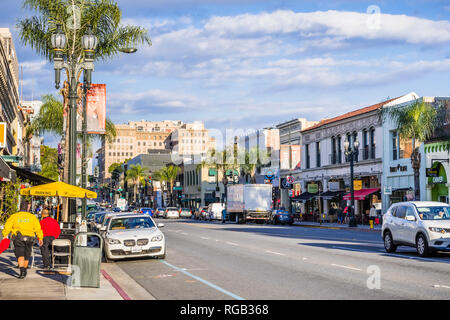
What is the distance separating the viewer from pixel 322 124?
65.6 meters

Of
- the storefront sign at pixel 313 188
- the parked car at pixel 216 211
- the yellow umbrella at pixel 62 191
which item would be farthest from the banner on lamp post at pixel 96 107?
the parked car at pixel 216 211

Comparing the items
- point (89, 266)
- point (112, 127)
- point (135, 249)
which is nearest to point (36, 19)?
point (135, 249)

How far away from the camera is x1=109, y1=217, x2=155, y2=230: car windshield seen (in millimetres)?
21736

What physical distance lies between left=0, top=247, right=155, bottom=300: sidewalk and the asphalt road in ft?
1.29

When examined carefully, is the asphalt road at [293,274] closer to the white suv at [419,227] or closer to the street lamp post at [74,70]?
the white suv at [419,227]

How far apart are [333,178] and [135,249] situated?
4531cm

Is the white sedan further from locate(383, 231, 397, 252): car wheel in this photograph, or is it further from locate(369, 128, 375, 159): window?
locate(369, 128, 375, 159): window

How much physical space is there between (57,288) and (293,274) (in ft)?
19.0

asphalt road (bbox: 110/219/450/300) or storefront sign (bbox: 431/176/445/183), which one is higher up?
storefront sign (bbox: 431/176/445/183)

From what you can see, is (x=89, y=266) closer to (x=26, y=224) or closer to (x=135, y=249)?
(x=26, y=224)

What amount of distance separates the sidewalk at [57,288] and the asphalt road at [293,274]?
395 millimetres

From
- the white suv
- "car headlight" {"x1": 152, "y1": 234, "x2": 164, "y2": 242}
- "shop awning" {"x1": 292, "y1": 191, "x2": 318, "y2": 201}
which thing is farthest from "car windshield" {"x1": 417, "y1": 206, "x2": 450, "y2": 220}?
"shop awning" {"x1": 292, "y1": 191, "x2": 318, "y2": 201}

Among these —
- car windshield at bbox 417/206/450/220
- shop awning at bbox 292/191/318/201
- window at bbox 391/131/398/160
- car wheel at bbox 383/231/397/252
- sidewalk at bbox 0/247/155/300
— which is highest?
window at bbox 391/131/398/160

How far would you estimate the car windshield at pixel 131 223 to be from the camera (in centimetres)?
2174
